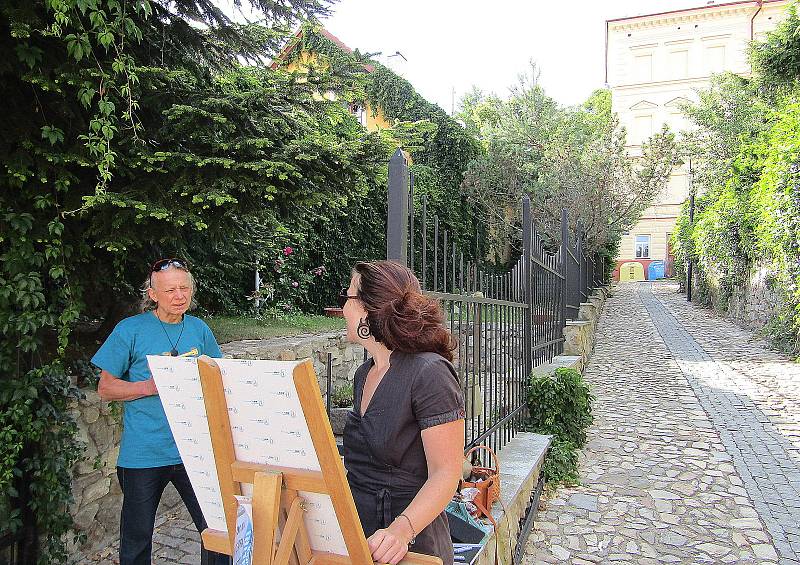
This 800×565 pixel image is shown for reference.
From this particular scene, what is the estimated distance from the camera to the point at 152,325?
2789 mm

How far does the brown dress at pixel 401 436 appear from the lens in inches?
64.3

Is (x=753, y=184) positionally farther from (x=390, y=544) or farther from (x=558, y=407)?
(x=390, y=544)

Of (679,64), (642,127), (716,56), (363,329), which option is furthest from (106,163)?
(716,56)

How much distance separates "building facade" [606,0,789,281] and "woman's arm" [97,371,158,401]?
117 ft

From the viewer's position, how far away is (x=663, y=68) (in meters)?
37.4

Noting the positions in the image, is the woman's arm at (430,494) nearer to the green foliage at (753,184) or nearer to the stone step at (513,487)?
the stone step at (513,487)

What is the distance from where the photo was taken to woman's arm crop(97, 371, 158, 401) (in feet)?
8.63

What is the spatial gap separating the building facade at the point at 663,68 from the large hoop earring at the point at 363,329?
118 ft

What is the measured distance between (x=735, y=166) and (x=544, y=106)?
639 cm

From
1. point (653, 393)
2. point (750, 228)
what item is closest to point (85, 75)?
point (653, 393)

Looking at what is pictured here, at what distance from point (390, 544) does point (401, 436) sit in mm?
291

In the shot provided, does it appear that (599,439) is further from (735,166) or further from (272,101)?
(735,166)

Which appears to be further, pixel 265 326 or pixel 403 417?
pixel 265 326

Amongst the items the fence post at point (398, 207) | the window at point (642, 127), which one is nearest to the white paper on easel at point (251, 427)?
the fence post at point (398, 207)
